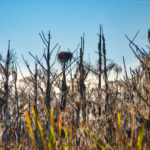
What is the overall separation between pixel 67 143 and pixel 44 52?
78.1 inches

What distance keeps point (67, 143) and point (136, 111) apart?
76 cm

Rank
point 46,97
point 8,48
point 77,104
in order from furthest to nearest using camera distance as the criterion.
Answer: point 8,48, point 77,104, point 46,97

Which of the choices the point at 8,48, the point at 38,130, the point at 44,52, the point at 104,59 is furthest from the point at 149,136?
the point at 104,59

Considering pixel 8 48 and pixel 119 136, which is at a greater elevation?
pixel 8 48

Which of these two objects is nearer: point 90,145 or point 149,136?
Result: point 149,136

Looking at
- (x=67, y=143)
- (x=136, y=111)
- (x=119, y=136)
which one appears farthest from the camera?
(x=136, y=111)

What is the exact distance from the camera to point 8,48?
5.27 m

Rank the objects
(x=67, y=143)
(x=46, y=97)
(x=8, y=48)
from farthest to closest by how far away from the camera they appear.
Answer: (x=8, y=48)
(x=46, y=97)
(x=67, y=143)

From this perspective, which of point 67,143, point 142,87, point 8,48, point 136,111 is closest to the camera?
point 67,143

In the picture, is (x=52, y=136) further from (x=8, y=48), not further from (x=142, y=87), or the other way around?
(x=8, y=48)

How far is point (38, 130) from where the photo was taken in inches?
56.3

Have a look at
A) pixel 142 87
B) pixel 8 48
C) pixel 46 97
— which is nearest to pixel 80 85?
pixel 46 97

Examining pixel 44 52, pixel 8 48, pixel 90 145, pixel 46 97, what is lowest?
pixel 90 145

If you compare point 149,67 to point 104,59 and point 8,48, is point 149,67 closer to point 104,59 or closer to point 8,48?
point 8,48
